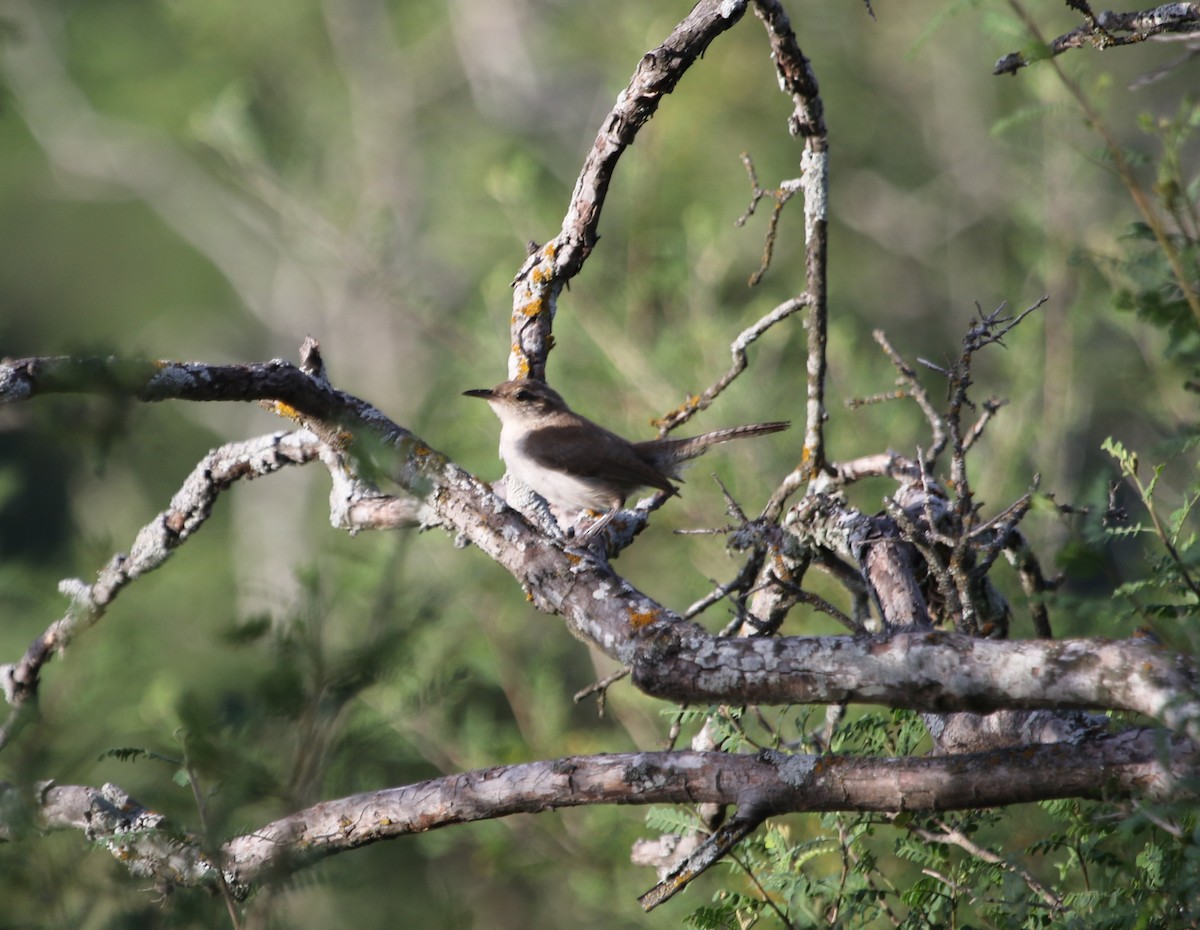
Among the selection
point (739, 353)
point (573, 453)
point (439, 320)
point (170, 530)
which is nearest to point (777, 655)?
point (739, 353)

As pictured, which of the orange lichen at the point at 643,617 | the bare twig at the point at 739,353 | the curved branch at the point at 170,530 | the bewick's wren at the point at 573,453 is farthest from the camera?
the bewick's wren at the point at 573,453

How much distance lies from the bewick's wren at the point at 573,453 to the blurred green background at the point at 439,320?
0.54 meters

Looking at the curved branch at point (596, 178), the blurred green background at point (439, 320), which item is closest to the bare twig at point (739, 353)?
the curved branch at point (596, 178)

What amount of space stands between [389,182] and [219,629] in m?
17.2

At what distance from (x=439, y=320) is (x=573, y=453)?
124 inches

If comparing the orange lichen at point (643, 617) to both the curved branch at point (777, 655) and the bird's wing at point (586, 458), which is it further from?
the bird's wing at point (586, 458)

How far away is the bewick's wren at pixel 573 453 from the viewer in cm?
529

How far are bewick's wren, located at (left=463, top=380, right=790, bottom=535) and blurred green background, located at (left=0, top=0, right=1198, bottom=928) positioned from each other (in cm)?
54

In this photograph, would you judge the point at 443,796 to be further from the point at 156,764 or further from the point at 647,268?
the point at 647,268

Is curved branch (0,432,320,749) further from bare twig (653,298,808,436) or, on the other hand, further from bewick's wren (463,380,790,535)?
bewick's wren (463,380,790,535)

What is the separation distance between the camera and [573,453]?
17.7ft

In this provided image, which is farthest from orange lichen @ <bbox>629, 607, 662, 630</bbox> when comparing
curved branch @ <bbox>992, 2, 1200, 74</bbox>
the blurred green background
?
curved branch @ <bbox>992, 2, 1200, 74</bbox>

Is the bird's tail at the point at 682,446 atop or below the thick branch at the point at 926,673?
atop

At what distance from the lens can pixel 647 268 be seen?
8.41m
